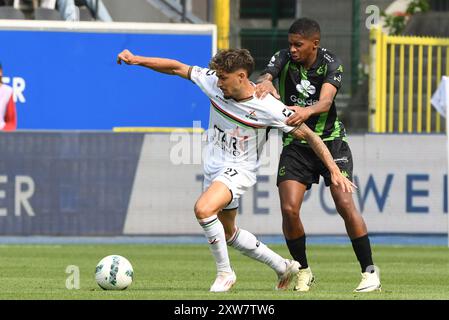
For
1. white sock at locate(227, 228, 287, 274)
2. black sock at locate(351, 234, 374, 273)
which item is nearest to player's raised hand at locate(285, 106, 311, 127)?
white sock at locate(227, 228, 287, 274)

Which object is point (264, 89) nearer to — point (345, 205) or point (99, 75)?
point (345, 205)

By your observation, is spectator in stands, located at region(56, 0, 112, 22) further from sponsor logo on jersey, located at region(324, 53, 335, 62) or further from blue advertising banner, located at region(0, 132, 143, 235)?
sponsor logo on jersey, located at region(324, 53, 335, 62)

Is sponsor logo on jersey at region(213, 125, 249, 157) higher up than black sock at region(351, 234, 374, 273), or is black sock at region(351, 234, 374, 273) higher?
sponsor logo on jersey at region(213, 125, 249, 157)

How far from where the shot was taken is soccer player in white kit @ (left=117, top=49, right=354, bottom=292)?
10.5 m

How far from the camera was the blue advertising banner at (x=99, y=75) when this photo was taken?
855 inches

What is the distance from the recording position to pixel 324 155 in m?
10.5

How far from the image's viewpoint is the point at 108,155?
19172mm

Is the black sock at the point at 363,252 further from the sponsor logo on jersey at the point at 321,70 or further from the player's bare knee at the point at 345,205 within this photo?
the sponsor logo on jersey at the point at 321,70

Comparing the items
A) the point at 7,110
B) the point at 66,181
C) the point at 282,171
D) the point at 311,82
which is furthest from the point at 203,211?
the point at 7,110

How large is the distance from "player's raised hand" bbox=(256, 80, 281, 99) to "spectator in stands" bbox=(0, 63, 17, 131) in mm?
9794

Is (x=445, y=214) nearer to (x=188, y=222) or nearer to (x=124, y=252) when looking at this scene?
(x=188, y=222)

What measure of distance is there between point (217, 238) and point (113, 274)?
2.96 feet

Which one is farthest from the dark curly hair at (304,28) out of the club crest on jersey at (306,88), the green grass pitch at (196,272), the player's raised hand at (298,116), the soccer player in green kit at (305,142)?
the green grass pitch at (196,272)
